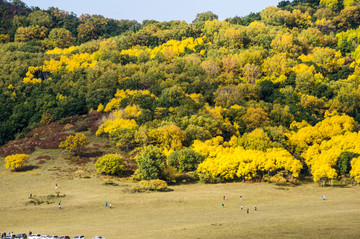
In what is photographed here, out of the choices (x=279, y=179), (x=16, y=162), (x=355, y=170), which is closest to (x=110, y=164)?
(x=16, y=162)

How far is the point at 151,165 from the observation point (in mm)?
107312

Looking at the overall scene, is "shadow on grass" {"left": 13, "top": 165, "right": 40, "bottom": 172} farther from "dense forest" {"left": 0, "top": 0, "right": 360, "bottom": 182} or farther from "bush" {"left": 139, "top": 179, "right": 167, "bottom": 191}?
"bush" {"left": 139, "top": 179, "right": 167, "bottom": 191}

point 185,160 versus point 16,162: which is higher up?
point 185,160

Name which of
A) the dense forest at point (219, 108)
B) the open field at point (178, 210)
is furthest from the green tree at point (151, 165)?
the open field at point (178, 210)

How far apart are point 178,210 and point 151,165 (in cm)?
2709

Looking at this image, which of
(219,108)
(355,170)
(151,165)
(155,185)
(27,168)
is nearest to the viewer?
(155,185)

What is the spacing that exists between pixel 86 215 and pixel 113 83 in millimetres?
104796

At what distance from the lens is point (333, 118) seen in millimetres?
133375

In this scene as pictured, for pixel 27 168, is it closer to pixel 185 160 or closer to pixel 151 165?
pixel 151 165

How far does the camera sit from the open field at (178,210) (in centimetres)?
6209

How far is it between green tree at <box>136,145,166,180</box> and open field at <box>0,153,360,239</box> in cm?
502

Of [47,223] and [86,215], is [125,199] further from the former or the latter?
[47,223]

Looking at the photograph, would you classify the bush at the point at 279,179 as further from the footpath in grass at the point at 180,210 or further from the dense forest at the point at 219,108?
the footpath in grass at the point at 180,210

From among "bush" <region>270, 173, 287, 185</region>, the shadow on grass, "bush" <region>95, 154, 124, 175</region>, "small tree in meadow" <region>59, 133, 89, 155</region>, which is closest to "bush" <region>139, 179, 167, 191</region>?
"bush" <region>95, 154, 124, 175</region>
